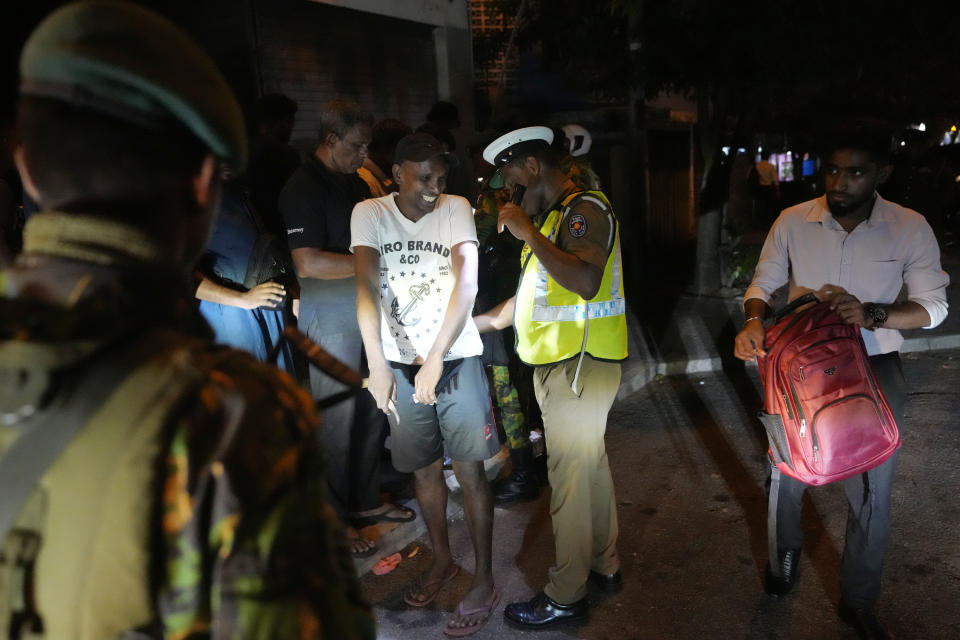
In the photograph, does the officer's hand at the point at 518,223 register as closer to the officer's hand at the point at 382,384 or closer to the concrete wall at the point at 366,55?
the officer's hand at the point at 382,384

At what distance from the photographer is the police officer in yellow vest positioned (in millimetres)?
2959

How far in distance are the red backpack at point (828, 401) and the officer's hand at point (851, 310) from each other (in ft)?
0.09

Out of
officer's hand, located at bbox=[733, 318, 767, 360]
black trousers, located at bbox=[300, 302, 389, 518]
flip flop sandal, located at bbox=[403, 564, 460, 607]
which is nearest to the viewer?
officer's hand, located at bbox=[733, 318, 767, 360]

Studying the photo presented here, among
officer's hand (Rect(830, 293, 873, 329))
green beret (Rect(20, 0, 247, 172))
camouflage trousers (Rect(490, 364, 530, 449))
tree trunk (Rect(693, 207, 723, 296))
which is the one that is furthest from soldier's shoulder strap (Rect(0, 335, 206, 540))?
tree trunk (Rect(693, 207, 723, 296))

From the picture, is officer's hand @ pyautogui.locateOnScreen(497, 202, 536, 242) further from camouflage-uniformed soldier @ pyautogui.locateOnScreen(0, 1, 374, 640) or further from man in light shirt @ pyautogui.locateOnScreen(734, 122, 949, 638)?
camouflage-uniformed soldier @ pyautogui.locateOnScreen(0, 1, 374, 640)

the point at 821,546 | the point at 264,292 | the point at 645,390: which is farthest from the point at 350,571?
the point at 645,390

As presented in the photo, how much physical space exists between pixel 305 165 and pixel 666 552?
2.84 meters

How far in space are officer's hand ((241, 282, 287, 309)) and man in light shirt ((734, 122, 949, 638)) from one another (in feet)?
6.97

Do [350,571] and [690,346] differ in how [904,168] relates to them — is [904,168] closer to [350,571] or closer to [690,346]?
[690,346]

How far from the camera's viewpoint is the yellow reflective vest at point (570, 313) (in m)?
2.95

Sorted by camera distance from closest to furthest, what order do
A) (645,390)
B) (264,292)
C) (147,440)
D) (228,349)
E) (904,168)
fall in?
(147,440) → (228,349) → (264,292) → (645,390) → (904,168)

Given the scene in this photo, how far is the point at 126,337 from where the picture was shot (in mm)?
922

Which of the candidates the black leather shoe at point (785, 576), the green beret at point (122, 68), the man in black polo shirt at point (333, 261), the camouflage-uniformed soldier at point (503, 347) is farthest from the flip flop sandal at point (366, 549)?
the green beret at point (122, 68)

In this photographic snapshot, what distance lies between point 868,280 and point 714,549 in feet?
5.36
